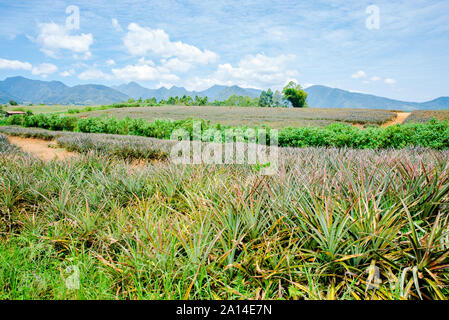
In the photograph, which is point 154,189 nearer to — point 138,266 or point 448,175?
point 138,266

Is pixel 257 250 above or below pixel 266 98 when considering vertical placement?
below

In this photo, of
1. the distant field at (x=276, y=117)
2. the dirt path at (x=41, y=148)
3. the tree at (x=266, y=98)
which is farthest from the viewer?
the tree at (x=266, y=98)

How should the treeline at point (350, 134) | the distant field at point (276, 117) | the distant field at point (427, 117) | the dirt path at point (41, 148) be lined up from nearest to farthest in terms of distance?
the treeline at point (350, 134), the dirt path at point (41, 148), the distant field at point (427, 117), the distant field at point (276, 117)

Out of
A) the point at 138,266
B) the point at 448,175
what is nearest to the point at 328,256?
the point at 138,266

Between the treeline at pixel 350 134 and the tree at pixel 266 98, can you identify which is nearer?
the treeline at pixel 350 134

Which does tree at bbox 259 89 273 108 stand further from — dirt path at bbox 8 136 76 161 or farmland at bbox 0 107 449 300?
farmland at bbox 0 107 449 300

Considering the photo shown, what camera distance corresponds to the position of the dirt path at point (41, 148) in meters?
9.22

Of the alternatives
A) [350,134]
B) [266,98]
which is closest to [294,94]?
[266,98]

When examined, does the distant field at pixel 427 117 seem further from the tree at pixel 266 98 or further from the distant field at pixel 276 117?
the tree at pixel 266 98

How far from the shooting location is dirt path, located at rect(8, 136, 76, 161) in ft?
30.2

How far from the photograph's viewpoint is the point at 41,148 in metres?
11.2

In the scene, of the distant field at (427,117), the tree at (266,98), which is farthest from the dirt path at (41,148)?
the tree at (266,98)

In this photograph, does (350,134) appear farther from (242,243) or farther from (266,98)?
(266,98)

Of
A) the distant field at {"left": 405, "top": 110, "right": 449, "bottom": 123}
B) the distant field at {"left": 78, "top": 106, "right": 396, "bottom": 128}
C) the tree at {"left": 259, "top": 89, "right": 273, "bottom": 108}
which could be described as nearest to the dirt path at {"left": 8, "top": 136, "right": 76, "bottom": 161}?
the distant field at {"left": 78, "top": 106, "right": 396, "bottom": 128}
